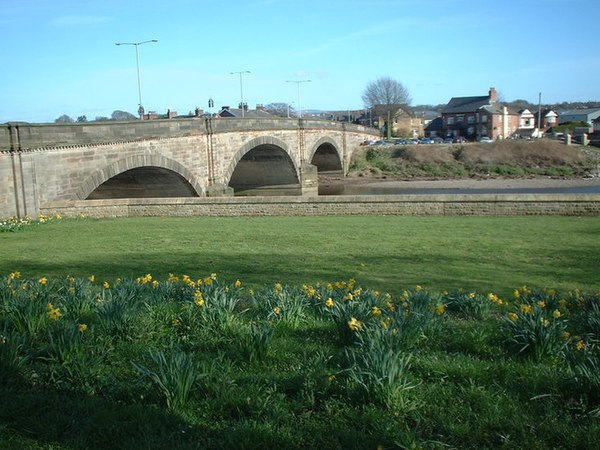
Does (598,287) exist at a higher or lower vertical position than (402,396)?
lower

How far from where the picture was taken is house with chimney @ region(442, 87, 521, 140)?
332 feet

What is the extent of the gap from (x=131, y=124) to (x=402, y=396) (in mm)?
23754

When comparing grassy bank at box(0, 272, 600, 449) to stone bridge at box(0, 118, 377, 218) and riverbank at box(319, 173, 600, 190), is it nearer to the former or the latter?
stone bridge at box(0, 118, 377, 218)

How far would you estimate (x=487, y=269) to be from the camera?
10.6 meters

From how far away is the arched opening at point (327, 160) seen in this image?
63688 millimetres

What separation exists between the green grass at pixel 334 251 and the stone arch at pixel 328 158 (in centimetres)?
4339

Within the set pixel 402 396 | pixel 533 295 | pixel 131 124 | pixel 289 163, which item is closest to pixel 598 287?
pixel 533 295

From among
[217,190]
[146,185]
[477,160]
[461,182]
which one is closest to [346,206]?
[217,190]

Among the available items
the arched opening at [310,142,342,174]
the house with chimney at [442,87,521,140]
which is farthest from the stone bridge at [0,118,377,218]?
the house with chimney at [442,87,521,140]

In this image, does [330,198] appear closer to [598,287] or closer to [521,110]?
[598,287]

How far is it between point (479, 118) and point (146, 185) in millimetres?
83028

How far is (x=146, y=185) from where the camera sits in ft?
103

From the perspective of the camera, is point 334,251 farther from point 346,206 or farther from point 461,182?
point 461,182

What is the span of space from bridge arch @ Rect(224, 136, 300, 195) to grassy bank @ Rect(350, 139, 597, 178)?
1652 cm
